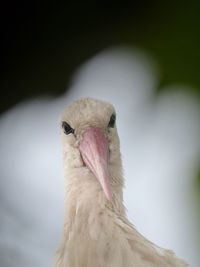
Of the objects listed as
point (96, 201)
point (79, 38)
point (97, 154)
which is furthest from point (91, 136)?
point (79, 38)

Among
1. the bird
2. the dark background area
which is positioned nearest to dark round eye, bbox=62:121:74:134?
the bird

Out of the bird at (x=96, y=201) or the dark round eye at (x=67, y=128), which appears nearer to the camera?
the bird at (x=96, y=201)

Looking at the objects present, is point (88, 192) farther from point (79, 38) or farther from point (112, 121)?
point (79, 38)

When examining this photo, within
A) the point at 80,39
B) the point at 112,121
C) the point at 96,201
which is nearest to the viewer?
the point at 80,39

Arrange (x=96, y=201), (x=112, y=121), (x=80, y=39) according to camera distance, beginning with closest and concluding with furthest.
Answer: (x=80, y=39) → (x=96, y=201) → (x=112, y=121)

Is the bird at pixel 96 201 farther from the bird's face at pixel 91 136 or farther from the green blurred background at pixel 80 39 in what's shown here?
the green blurred background at pixel 80 39

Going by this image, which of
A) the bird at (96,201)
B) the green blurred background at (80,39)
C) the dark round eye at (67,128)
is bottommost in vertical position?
the bird at (96,201)

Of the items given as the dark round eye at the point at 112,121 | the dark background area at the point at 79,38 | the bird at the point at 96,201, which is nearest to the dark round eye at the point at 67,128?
the bird at the point at 96,201

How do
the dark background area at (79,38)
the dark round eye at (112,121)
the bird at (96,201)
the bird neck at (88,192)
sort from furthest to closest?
the dark round eye at (112,121)
the bird neck at (88,192)
the bird at (96,201)
the dark background area at (79,38)
